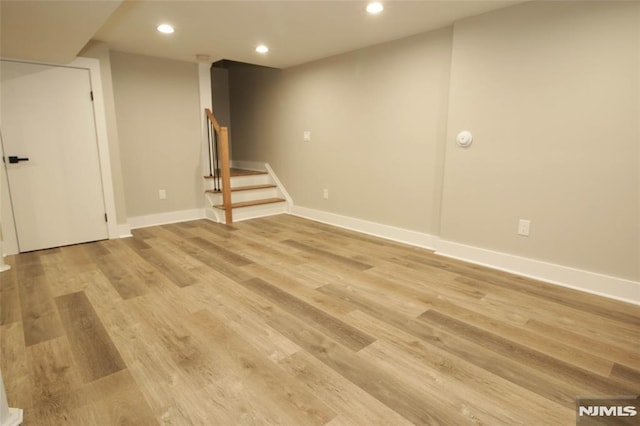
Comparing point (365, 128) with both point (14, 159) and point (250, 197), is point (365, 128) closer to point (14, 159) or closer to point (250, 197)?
point (250, 197)

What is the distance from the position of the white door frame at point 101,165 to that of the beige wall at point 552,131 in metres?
3.55

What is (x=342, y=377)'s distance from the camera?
5.02 feet

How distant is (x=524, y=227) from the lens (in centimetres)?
270

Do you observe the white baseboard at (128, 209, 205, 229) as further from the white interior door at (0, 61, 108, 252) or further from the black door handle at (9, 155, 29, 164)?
the black door handle at (9, 155, 29, 164)

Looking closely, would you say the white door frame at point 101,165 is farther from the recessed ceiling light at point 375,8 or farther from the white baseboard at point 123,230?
the recessed ceiling light at point 375,8

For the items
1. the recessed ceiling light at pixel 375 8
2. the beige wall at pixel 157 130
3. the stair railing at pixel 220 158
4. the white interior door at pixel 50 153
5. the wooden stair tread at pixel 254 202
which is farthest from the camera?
the wooden stair tread at pixel 254 202

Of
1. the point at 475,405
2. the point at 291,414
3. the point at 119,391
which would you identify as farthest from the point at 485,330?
the point at 119,391

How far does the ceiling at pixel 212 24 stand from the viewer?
6.95 feet

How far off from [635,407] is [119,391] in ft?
7.13

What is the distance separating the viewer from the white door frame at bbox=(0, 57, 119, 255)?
3.15 meters

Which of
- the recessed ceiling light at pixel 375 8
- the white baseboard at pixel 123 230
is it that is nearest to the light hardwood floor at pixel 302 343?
the white baseboard at pixel 123 230

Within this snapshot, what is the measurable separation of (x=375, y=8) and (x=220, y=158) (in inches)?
107

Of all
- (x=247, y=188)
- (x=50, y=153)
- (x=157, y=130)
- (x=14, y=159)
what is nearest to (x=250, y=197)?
(x=247, y=188)

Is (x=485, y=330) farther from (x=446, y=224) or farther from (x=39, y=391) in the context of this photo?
(x=39, y=391)
